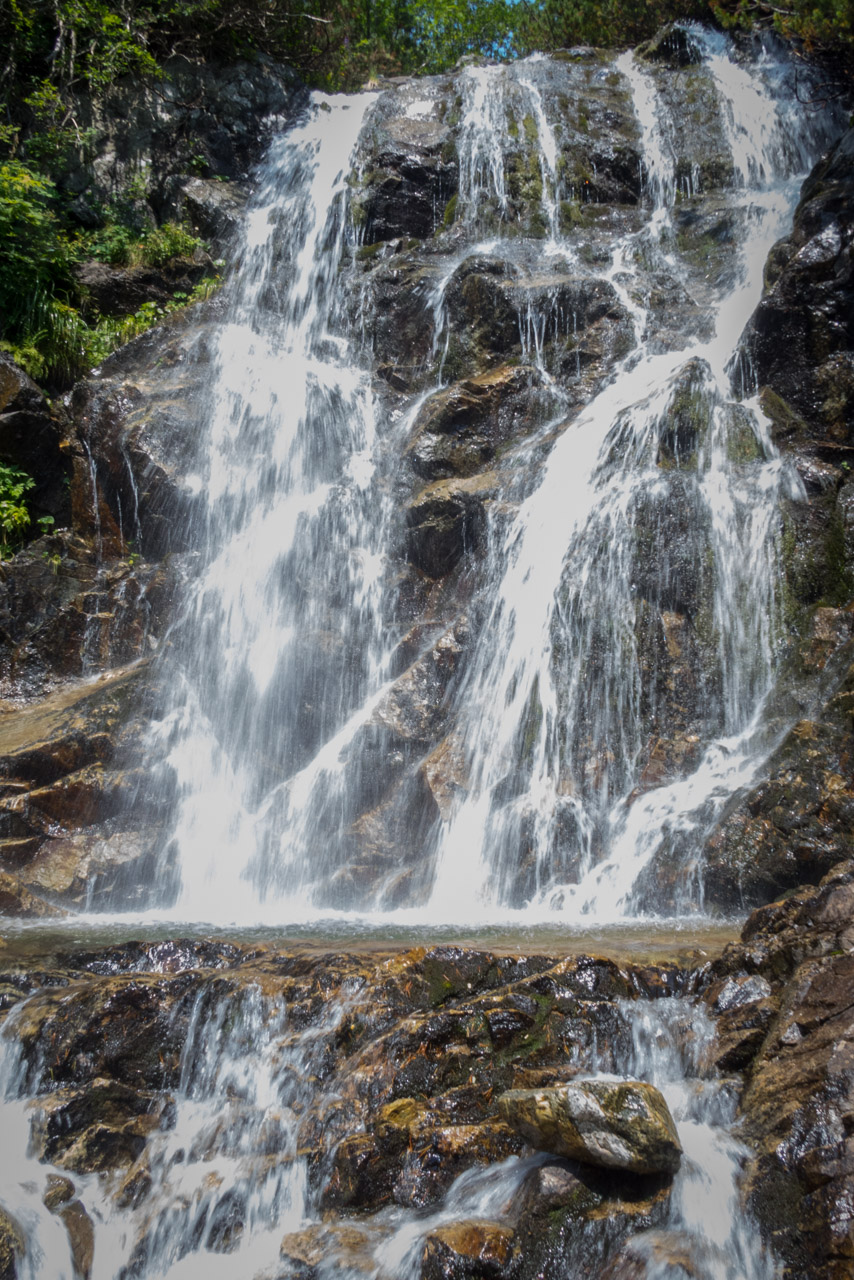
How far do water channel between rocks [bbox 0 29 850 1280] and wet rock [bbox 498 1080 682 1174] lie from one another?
4.5 inches

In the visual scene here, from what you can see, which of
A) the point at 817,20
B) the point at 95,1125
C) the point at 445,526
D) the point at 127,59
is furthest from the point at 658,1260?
the point at 127,59

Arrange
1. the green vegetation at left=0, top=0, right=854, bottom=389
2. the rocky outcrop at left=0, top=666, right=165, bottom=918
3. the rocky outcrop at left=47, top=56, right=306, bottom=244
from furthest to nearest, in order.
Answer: the rocky outcrop at left=47, top=56, right=306, bottom=244 → the green vegetation at left=0, top=0, right=854, bottom=389 → the rocky outcrop at left=0, top=666, right=165, bottom=918

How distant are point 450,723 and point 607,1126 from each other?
608 centimetres

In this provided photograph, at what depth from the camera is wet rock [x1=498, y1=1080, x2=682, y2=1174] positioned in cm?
347

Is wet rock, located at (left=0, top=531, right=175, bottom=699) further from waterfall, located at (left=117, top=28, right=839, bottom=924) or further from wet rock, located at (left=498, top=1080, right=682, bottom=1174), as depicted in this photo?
wet rock, located at (left=498, top=1080, right=682, bottom=1174)

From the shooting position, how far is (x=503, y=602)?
33.5 ft

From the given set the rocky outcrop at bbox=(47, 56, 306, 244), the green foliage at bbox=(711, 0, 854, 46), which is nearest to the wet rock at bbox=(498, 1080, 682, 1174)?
the green foliage at bbox=(711, 0, 854, 46)

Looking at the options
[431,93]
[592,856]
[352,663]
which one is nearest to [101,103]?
[431,93]

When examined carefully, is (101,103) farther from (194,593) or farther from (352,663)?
(352,663)

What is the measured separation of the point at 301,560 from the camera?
11656 mm

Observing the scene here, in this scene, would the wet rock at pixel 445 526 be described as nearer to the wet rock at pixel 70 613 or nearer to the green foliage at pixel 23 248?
the wet rock at pixel 70 613

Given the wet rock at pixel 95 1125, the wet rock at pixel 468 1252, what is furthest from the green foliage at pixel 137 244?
the wet rock at pixel 468 1252

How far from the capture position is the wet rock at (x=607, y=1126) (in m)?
3.47

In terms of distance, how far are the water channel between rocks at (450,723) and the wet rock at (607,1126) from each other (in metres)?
0.11
